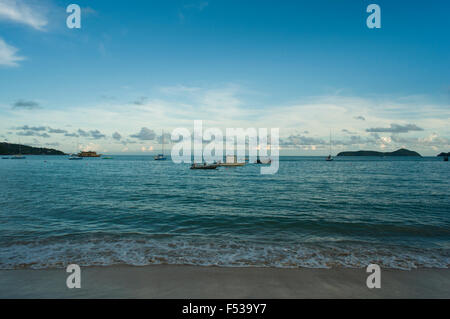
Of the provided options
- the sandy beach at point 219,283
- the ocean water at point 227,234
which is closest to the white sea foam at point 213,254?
the ocean water at point 227,234

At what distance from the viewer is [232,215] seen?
16062mm
